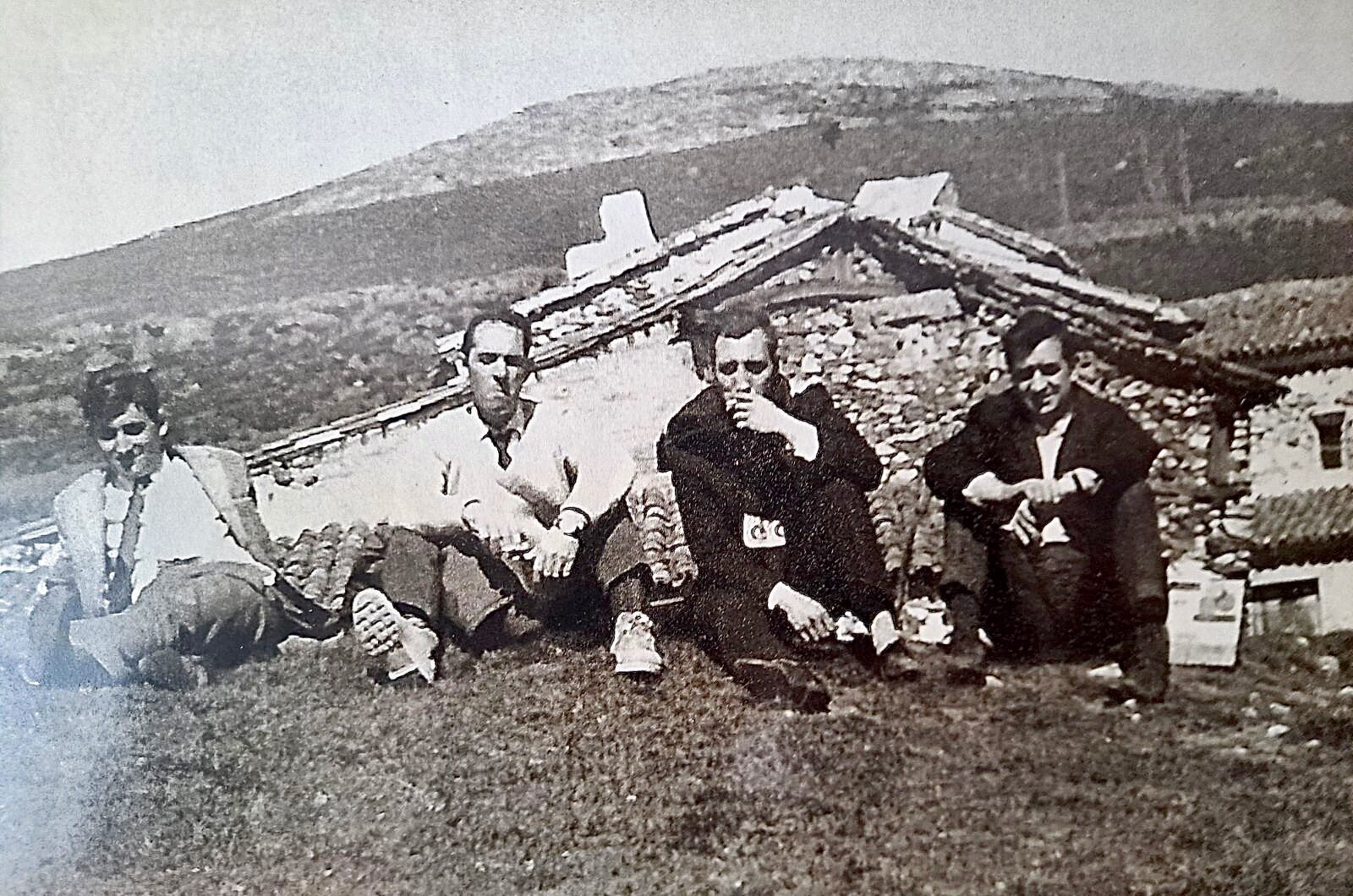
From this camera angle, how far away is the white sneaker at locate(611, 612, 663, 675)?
6.41 feet

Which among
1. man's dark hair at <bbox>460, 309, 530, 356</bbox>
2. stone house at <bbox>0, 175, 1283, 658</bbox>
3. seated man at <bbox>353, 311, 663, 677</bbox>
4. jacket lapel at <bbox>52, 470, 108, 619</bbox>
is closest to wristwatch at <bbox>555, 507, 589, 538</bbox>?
seated man at <bbox>353, 311, 663, 677</bbox>

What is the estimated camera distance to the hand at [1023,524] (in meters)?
1.89

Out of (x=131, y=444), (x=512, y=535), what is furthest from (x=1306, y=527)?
(x=131, y=444)

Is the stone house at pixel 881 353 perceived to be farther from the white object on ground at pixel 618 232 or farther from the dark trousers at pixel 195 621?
the dark trousers at pixel 195 621

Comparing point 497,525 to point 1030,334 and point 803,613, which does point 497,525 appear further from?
point 1030,334

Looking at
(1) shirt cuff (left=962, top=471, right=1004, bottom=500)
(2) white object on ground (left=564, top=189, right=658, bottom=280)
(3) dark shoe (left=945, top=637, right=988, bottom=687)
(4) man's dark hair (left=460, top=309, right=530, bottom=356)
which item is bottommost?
(3) dark shoe (left=945, top=637, right=988, bottom=687)

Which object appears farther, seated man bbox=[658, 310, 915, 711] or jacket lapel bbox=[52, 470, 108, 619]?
jacket lapel bbox=[52, 470, 108, 619]

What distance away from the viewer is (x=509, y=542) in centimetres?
198

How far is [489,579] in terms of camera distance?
1991mm

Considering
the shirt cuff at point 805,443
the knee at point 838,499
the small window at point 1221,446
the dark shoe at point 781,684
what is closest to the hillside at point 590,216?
the small window at point 1221,446

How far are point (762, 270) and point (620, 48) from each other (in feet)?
1.70

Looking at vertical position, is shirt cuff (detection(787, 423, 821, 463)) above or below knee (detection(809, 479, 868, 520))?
above

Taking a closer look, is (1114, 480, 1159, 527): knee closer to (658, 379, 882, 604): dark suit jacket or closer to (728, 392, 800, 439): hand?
(658, 379, 882, 604): dark suit jacket

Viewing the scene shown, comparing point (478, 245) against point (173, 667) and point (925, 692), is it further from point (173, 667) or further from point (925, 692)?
point (925, 692)
